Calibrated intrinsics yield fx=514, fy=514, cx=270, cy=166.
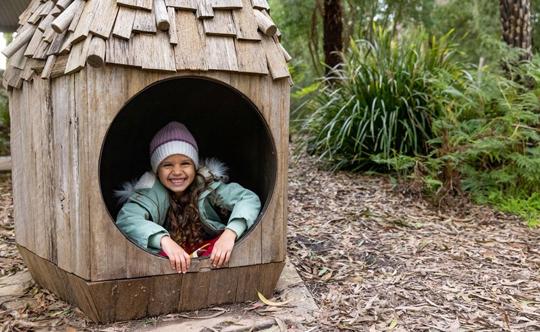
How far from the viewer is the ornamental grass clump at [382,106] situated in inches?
206

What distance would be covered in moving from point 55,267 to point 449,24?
12.3 meters

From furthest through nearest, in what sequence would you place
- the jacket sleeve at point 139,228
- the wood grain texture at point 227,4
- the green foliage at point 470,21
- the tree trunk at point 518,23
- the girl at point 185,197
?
the green foliage at point 470,21, the tree trunk at point 518,23, the girl at point 185,197, the jacket sleeve at point 139,228, the wood grain texture at point 227,4

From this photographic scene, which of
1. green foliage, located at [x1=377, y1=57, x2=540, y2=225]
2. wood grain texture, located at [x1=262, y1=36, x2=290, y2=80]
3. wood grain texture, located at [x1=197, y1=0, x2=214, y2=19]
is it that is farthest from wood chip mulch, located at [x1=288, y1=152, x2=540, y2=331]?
wood grain texture, located at [x1=197, y1=0, x2=214, y2=19]

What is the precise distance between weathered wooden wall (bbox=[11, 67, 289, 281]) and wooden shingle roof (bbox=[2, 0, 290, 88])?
2.3 inches

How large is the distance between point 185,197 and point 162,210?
18cm

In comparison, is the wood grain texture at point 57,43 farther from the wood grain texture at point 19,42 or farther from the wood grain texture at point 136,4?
the wood grain texture at point 19,42

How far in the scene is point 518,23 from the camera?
549 cm

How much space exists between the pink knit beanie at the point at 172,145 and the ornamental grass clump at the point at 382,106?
2.47m

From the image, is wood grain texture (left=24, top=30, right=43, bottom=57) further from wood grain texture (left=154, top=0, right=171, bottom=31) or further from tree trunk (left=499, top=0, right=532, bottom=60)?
tree trunk (left=499, top=0, right=532, bottom=60)

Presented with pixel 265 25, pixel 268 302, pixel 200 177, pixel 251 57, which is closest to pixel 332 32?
pixel 200 177

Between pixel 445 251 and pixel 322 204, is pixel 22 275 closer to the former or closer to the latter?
pixel 322 204

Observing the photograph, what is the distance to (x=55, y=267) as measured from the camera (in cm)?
259

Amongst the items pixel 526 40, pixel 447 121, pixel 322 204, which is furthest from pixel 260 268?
pixel 526 40

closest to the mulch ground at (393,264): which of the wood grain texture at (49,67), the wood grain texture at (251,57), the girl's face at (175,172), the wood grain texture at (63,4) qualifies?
the girl's face at (175,172)
